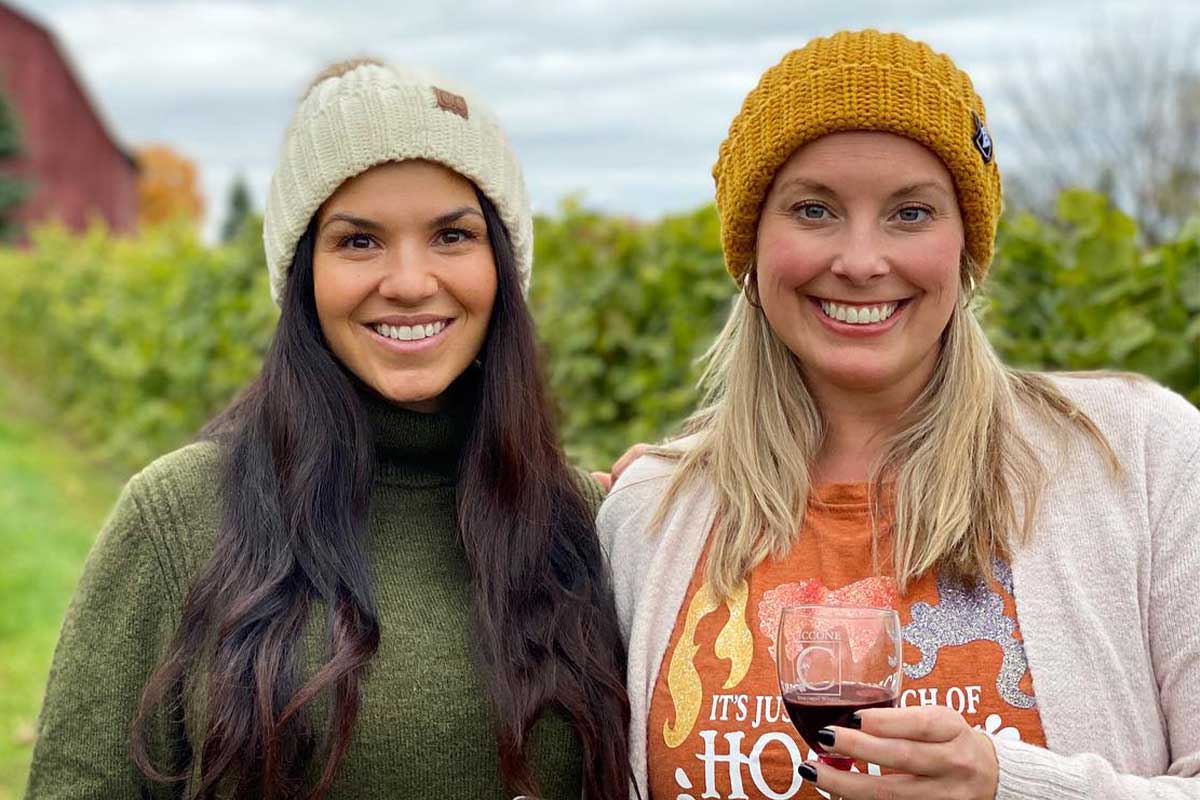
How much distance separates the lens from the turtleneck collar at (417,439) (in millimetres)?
3217

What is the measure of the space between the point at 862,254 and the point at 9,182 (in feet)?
148

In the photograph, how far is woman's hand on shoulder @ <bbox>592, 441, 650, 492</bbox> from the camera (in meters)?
3.48

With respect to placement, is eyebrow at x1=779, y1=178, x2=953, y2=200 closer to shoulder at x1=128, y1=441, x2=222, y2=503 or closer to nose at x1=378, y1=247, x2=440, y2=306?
nose at x1=378, y1=247, x2=440, y2=306

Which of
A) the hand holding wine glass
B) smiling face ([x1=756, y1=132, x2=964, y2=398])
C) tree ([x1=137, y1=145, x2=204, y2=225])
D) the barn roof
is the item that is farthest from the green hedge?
tree ([x1=137, y1=145, x2=204, y2=225])

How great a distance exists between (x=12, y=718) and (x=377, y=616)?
15.7 feet

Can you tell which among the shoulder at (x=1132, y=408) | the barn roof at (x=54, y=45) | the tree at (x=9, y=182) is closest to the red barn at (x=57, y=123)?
the barn roof at (x=54, y=45)

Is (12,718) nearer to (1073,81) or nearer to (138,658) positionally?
(138,658)

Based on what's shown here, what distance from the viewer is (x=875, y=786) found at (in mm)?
2301

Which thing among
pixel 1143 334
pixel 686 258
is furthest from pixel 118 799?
pixel 686 258

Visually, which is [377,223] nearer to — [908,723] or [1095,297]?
[908,723]

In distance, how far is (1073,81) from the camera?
745 inches

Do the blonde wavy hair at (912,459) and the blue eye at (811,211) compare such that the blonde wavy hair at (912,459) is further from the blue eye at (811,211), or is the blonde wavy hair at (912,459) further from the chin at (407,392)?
the chin at (407,392)

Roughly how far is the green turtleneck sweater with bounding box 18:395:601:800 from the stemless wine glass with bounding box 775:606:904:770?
862mm

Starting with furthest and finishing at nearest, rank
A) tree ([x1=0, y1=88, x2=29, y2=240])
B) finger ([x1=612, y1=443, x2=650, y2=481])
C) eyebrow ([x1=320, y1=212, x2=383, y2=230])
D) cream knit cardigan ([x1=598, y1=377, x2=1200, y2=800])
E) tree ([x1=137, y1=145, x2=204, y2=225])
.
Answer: tree ([x1=137, y1=145, x2=204, y2=225])
tree ([x1=0, y1=88, x2=29, y2=240])
finger ([x1=612, y1=443, x2=650, y2=481])
eyebrow ([x1=320, y1=212, x2=383, y2=230])
cream knit cardigan ([x1=598, y1=377, x2=1200, y2=800])
